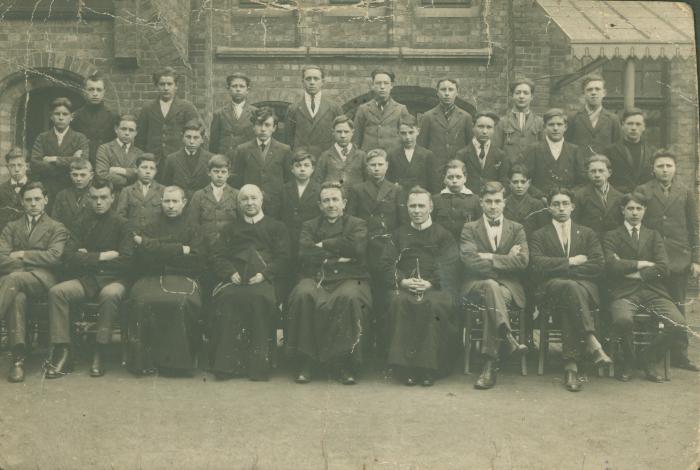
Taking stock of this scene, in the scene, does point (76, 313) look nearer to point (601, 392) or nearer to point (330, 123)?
point (330, 123)

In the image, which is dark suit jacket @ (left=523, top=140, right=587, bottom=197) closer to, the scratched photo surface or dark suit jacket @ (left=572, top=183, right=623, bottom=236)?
the scratched photo surface

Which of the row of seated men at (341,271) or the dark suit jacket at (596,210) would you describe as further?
the dark suit jacket at (596,210)

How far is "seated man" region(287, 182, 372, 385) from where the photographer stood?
5.67 metres

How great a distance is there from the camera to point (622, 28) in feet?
26.6

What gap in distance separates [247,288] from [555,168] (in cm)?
288

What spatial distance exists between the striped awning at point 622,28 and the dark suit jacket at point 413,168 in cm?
237

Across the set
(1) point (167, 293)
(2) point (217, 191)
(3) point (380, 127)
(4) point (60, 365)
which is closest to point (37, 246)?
(4) point (60, 365)

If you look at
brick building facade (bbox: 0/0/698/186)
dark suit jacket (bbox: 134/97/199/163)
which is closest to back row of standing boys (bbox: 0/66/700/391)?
dark suit jacket (bbox: 134/97/199/163)

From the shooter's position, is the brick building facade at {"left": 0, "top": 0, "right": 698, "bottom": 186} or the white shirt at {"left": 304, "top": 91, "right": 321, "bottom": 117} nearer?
the white shirt at {"left": 304, "top": 91, "right": 321, "bottom": 117}

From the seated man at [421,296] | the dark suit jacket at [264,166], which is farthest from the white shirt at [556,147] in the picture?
the dark suit jacket at [264,166]

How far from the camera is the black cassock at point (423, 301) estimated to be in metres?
5.69

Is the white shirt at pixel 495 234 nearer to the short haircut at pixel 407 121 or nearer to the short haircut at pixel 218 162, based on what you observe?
the short haircut at pixel 407 121

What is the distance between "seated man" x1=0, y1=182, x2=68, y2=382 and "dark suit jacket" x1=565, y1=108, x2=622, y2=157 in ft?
14.9

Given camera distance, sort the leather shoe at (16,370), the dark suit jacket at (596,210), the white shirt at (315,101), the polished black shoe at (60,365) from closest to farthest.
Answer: the leather shoe at (16,370)
the polished black shoe at (60,365)
the dark suit jacket at (596,210)
the white shirt at (315,101)
